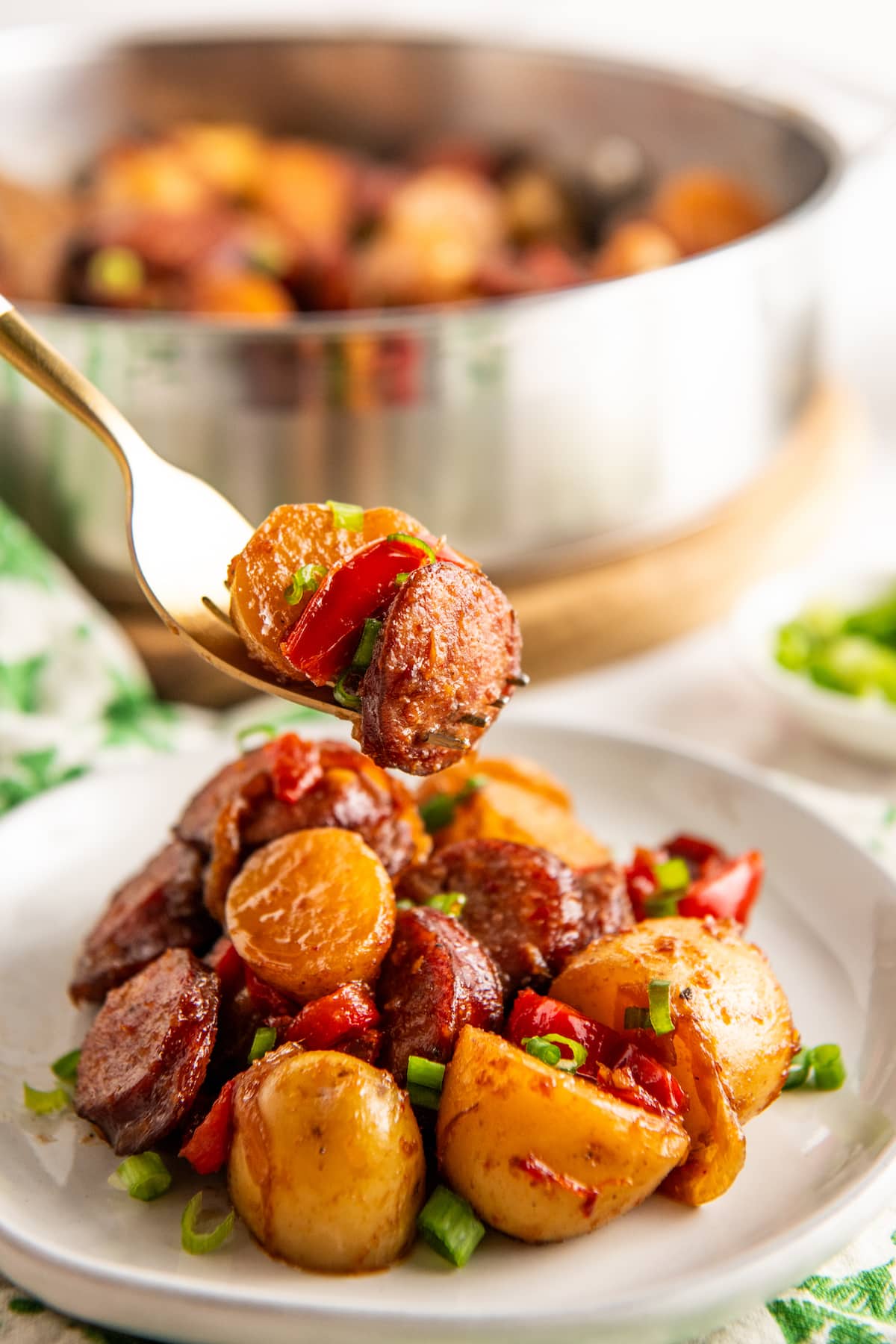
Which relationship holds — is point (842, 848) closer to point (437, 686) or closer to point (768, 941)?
point (768, 941)

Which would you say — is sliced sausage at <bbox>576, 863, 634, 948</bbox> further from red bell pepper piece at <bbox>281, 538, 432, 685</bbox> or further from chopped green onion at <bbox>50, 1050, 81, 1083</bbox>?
chopped green onion at <bbox>50, 1050, 81, 1083</bbox>

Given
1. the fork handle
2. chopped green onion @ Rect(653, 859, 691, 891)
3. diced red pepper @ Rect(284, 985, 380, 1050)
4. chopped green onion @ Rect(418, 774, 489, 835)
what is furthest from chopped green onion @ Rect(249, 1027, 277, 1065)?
the fork handle

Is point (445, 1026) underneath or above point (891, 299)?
above

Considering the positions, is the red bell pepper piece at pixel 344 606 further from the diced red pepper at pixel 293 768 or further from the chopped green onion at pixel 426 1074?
the chopped green onion at pixel 426 1074

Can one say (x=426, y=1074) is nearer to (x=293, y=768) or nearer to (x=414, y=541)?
(x=293, y=768)

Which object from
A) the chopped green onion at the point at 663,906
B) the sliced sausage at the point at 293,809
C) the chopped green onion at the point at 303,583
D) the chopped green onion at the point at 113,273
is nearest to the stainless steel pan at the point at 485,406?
the chopped green onion at the point at 113,273

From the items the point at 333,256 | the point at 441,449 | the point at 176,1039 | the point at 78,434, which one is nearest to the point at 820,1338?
the point at 176,1039
